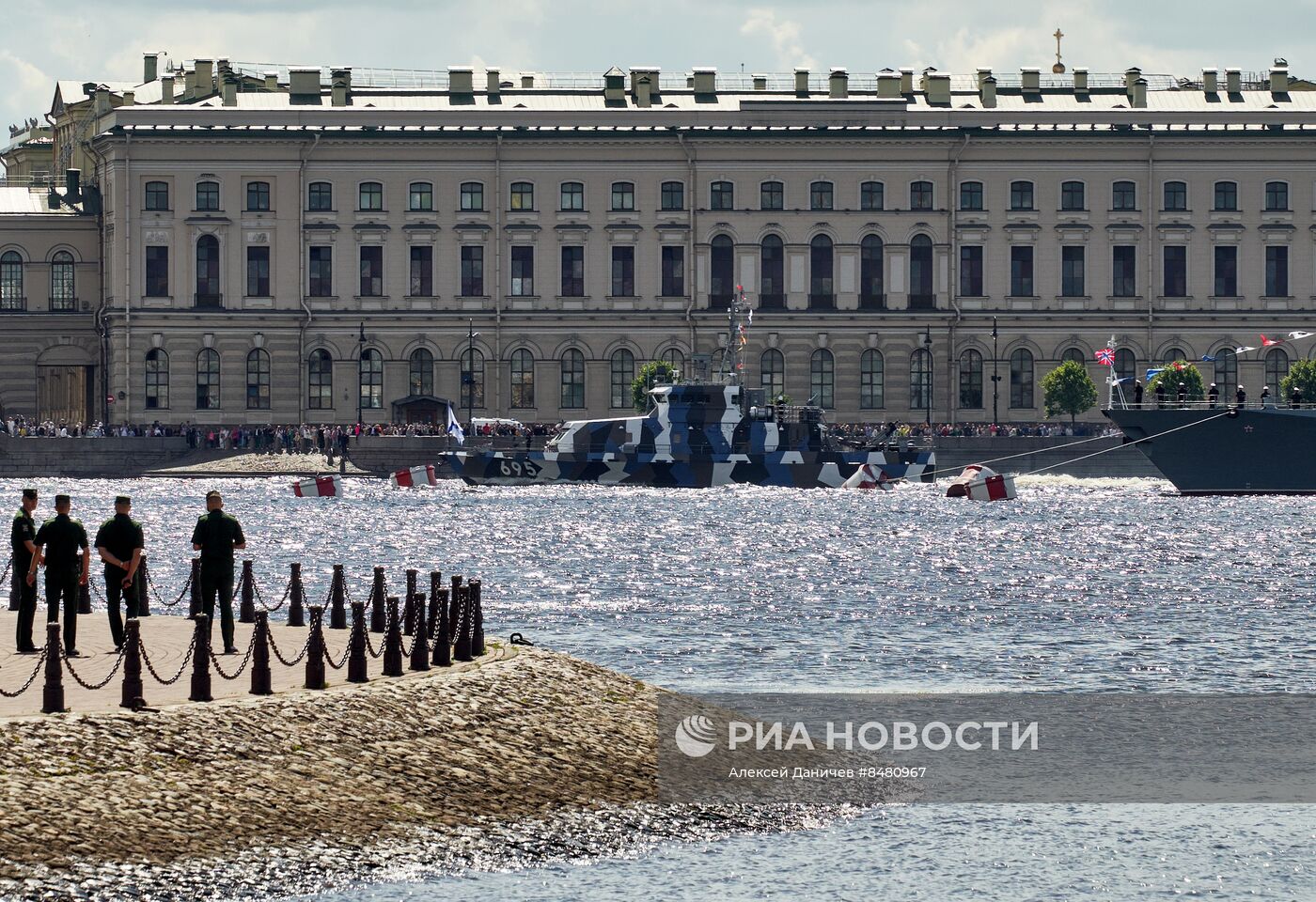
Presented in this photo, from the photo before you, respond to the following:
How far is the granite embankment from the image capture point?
56.4 ft

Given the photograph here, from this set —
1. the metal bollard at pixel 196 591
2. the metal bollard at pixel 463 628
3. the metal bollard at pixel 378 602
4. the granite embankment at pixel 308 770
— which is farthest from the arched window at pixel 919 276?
the granite embankment at pixel 308 770

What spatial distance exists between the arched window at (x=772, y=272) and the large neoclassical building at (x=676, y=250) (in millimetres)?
150

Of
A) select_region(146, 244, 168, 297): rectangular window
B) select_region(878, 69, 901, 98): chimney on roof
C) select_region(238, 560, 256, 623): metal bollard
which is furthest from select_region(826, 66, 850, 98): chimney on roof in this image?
select_region(238, 560, 256, 623): metal bollard

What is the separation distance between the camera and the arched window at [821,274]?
10675 cm

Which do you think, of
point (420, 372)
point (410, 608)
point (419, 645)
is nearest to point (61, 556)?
point (410, 608)

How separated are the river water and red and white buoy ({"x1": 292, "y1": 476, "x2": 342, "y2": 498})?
36.7 inches

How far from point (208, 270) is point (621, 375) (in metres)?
19.9

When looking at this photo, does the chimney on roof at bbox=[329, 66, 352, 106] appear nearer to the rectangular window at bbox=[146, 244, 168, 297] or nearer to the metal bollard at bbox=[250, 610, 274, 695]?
the rectangular window at bbox=[146, 244, 168, 297]

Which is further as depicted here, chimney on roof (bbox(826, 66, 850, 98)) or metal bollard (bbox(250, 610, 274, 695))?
chimney on roof (bbox(826, 66, 850, 98))

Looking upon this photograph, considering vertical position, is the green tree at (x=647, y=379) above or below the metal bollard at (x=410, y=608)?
above

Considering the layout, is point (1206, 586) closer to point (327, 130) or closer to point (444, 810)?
point (444, 810)

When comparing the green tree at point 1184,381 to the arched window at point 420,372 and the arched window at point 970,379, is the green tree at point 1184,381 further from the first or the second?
the arched window at point 420,372

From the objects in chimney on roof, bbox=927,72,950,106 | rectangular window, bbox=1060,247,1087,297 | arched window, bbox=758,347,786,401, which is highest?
chimney on roof, bbox=927,72,950,106

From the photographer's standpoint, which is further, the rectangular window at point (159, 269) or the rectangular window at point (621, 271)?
the rectangular window at point (621, 271)
